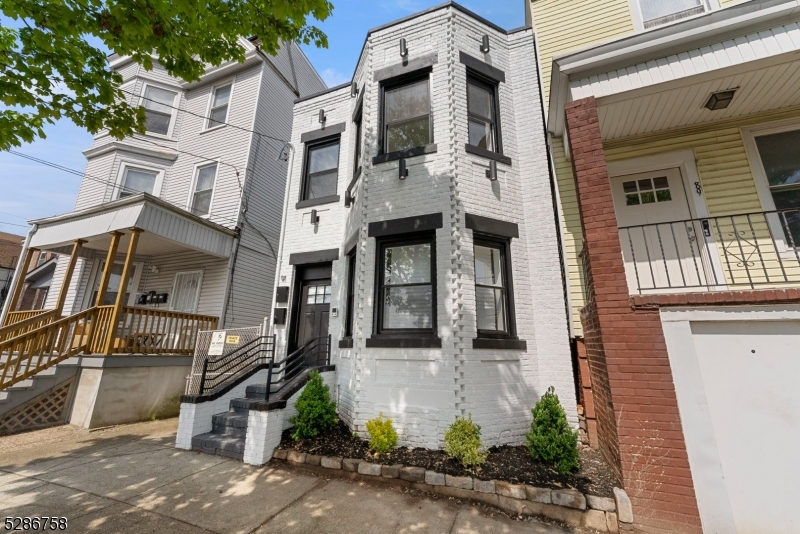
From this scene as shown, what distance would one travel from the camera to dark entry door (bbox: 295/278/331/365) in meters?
7.24

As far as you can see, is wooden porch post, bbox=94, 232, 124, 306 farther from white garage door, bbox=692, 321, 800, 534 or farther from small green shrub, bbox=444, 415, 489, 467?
white garage door, bbox=692, 321, 800, 534

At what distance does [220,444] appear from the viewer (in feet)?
17.0

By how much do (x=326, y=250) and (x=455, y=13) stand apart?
5668 mm

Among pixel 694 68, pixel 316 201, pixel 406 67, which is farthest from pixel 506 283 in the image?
pixel 316 201

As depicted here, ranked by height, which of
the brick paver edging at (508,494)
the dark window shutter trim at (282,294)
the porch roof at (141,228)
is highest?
the porch roof at (141,228)

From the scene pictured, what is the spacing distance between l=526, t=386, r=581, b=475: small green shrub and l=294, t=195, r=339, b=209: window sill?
19.8ft

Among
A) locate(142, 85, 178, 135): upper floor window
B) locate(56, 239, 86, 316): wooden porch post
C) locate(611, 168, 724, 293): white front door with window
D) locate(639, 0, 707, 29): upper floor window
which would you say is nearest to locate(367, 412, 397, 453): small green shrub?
locate(611, 168, 724, 293): white front door with window

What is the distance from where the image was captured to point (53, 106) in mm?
4762

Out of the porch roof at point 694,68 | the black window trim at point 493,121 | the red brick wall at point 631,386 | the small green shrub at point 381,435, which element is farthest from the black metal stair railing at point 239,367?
the porch roof at point 694,68

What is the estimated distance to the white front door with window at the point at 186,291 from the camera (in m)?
9.80

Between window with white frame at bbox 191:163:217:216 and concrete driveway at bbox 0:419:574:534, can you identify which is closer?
concrete driveway at bbox 0:419:574:534

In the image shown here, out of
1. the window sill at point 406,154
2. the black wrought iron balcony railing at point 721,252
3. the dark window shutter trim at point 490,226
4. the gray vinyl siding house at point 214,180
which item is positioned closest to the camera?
the black wrought iron balcony railing at point 721,252

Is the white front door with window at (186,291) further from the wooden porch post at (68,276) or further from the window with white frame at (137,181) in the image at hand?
the window with white frame at (137,181)

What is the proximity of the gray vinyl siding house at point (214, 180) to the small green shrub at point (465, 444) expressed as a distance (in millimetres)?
7583
